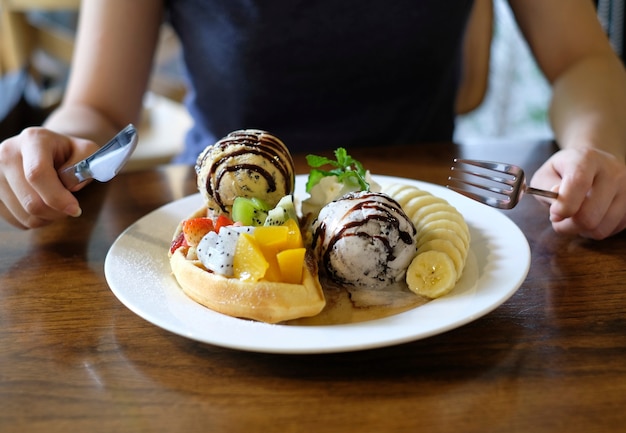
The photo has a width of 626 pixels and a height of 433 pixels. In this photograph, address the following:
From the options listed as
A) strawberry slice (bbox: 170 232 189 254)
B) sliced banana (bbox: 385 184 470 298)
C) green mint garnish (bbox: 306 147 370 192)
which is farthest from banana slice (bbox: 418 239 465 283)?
strawberry slice (bbox: 170 232 189 254)

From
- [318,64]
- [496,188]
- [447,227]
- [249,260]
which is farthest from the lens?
[318,64]

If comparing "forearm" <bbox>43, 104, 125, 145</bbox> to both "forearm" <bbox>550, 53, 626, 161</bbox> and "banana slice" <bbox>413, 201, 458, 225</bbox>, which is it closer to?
"banana slice" <bbox>413, 201, 458, 225</bbox>

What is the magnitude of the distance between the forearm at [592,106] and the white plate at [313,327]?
34 cm

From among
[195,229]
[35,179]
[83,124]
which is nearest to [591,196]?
[195,229]

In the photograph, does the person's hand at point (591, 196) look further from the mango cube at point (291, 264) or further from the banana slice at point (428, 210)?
the mango cube at point (291, 264)

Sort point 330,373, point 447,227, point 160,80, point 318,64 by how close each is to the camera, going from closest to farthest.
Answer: point 330,373 → point 447,227 → point 318,64 → point 160,80

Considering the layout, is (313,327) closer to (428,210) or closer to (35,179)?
(428,210)

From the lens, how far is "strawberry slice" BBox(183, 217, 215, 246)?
3.42 ft

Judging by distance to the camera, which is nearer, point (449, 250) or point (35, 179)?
point (449, 250)

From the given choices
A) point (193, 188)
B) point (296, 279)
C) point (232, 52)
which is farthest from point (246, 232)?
point (232, 52)

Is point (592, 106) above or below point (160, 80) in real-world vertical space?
above

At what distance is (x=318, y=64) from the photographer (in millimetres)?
1683

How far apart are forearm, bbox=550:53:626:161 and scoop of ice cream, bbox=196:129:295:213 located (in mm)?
612

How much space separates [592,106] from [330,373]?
100cm
